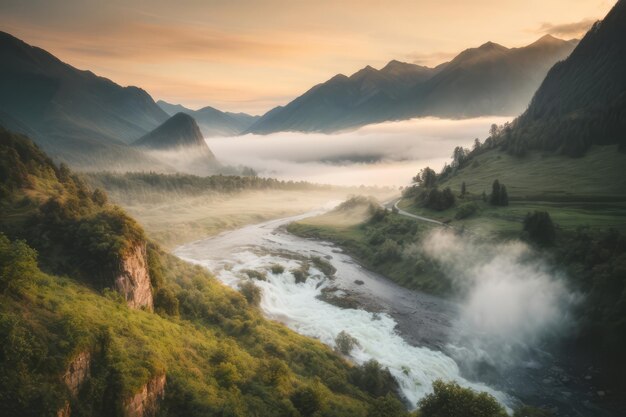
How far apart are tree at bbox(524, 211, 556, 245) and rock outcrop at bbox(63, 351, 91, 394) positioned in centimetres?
10535

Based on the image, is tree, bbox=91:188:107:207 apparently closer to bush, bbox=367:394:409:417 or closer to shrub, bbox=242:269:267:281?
shrub, bbox=242:269:267:281

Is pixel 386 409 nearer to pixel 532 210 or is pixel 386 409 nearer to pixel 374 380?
pixel 374 380

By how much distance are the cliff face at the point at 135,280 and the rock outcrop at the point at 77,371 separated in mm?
17350

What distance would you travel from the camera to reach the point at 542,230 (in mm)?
103125

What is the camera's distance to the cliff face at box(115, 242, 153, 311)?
154ft

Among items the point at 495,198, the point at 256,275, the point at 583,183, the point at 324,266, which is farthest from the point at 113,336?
the point at 583,183

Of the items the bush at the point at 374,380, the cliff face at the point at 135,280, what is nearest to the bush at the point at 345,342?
the bush at the point at 374,380

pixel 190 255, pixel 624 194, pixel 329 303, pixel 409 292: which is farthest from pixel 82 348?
pixel 624 194

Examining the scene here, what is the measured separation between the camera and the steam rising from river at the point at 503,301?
246 ft

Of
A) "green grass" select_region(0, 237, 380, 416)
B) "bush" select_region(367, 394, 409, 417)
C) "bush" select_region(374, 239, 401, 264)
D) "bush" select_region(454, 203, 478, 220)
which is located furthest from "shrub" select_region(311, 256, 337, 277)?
"bush" select_region(367, 394, 409, 417)

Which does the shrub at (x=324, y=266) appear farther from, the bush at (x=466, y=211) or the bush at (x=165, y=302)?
the bush at (x=165, y=302)

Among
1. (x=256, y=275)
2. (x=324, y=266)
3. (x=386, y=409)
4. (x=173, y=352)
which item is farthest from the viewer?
(x=324, y=266)

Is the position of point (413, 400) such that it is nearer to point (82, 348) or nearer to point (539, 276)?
point (82, 348)

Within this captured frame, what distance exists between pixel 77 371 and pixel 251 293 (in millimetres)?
59676
